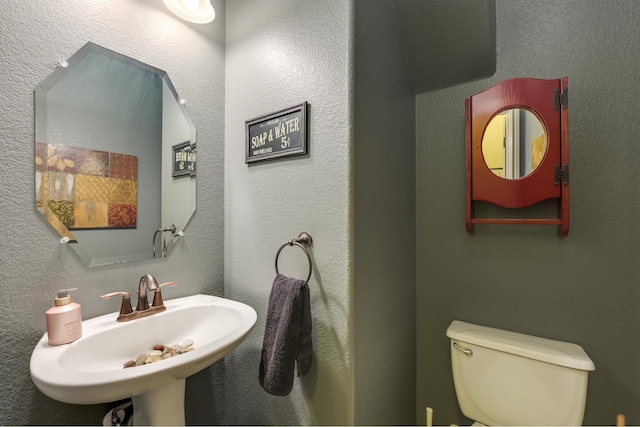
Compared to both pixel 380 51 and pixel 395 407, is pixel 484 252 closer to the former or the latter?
pixel 395 407

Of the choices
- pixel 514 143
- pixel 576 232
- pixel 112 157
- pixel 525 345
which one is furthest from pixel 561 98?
pixel 112 157

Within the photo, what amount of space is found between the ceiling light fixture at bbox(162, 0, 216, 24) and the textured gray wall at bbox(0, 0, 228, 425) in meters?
0.11

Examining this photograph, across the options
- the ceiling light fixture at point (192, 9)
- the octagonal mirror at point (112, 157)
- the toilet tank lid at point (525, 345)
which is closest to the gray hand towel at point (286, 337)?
the octagonal mirror at point (112, 157)

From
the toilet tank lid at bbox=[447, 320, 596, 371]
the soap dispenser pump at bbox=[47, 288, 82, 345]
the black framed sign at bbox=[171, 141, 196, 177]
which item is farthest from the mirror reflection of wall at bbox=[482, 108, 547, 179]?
the soap dispenser pump at bbox=[47, 288, 82, 345]

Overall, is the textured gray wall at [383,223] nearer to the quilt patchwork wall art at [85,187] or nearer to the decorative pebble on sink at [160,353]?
the decorative pebble on sink at [160,353]

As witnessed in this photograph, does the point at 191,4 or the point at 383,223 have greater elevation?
the point at 191,4

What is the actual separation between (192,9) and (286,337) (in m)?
1.27

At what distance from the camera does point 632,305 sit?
3.12 ft

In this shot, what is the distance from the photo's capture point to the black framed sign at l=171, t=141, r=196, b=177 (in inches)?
44.9

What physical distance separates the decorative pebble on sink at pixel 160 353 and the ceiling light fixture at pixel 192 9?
1236mm

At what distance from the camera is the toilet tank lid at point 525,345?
91 centimetres

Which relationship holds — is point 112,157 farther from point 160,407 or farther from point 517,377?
point 517,377

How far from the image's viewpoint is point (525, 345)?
1.00 metres

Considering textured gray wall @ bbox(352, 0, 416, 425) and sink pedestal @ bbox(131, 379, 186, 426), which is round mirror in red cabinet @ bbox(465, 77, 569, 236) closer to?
textured gray wall @ bbox(352, 0, 416, 425)
